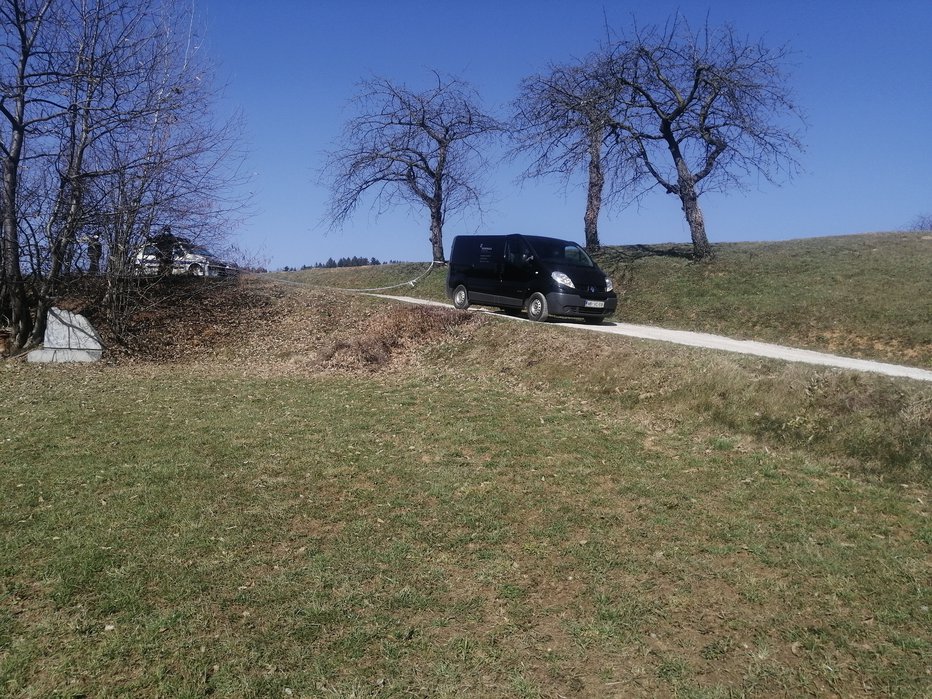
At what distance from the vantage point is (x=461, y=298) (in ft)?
58.7

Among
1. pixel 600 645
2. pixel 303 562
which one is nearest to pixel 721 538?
pixel 600 645

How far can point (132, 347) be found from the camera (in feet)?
53.9

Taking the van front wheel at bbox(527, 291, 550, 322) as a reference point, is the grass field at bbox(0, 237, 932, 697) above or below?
below

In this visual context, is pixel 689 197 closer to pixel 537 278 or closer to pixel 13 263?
pixel 537 278

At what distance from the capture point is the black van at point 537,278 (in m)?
15.2

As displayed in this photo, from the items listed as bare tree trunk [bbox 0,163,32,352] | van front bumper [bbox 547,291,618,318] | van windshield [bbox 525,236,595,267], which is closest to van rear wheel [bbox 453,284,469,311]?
van windshield [bbox 525,236,595,267]

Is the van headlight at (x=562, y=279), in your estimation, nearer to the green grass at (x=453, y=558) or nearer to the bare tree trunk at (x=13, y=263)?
the green grass at (x=453, y=558)

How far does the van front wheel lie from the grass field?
4464 millimetres

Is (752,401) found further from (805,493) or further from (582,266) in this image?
(582,266)

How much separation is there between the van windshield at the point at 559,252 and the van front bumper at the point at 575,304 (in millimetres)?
861

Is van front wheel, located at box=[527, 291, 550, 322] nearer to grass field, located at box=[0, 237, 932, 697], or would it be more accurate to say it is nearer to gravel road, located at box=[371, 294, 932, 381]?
gravel road, located at box=[371, 294, 932, 381]

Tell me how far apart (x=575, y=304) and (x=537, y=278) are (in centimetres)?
109

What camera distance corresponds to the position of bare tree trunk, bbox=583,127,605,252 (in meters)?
24.8

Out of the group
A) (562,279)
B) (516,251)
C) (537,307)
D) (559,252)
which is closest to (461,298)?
(516,251)
